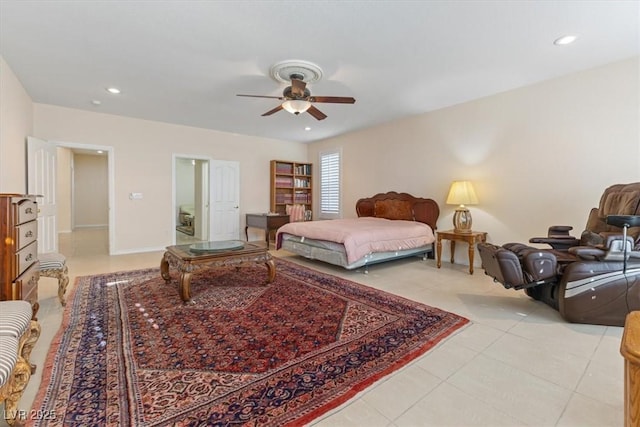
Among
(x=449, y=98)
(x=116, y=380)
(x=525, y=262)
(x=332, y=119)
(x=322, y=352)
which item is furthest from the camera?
(x=332, y=119)

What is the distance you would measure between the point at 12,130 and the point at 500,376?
5.56 meters

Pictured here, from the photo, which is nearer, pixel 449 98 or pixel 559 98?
pixel 559 98

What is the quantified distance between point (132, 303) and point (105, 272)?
167cm

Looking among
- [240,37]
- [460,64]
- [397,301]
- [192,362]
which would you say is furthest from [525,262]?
[240,37]

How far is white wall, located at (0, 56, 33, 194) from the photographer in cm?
314

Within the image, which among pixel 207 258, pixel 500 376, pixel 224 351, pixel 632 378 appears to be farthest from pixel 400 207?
pixel 632 378

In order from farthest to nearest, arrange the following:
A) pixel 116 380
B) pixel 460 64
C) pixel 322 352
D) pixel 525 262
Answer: pixel 460 64, pixel 525 262, pixel 322 352, pixel 116 380

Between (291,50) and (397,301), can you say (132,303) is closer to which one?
(397,301)

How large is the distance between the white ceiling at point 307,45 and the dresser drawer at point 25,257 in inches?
76.6

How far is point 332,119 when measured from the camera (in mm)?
5379

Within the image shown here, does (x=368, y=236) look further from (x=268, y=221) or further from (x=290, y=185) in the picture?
(x=290, y=185)

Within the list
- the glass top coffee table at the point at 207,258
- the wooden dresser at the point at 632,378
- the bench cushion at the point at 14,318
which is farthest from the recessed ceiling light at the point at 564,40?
the bench cushion at the point at 14,318

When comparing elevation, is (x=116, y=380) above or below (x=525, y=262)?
below

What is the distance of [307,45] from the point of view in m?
2.79
